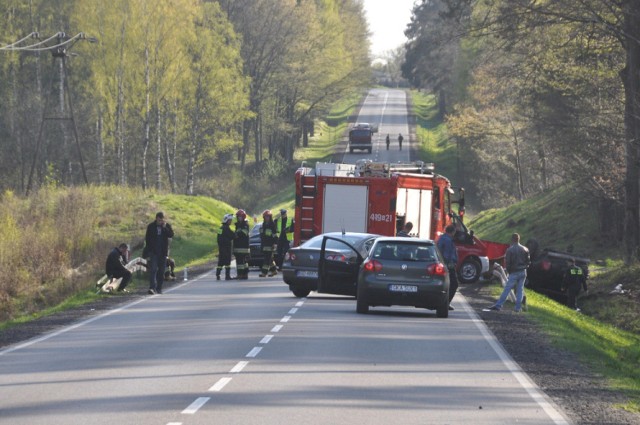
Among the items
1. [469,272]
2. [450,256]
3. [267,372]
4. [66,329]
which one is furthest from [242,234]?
[267,372]

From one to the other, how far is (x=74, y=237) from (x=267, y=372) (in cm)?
2957

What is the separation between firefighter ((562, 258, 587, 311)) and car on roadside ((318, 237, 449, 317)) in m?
10.3

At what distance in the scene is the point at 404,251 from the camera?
23.9 meters

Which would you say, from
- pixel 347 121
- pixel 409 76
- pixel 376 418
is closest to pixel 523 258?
pixel 376 418

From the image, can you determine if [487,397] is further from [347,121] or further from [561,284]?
[347,121]

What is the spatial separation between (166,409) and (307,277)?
53.4ft

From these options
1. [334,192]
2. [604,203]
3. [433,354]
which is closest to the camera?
[433,354]

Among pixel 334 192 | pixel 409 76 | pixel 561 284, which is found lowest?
pixel 561 284

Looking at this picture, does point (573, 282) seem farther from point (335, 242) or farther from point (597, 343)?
point (597, 343)

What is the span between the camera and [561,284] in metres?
36.1

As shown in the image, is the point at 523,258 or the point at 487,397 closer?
the point at 487,397

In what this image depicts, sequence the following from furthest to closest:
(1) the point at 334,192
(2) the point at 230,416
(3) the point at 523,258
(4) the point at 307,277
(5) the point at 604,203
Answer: (5) the point at 604,203 → (1) the point at 334,192 → (4) the point at 307,277 → (3) the point at 523,258 → (2) the point at 230,416

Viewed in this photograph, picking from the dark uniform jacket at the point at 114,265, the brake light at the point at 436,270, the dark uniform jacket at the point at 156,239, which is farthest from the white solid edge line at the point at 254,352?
the dark uniform jacket at the point at 114,265

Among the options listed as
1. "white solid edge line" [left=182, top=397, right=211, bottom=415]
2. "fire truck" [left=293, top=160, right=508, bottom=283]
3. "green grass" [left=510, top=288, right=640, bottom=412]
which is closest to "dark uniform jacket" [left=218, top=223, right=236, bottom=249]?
"fire truck" [left=293, top=160, right=508, bottom=283]
